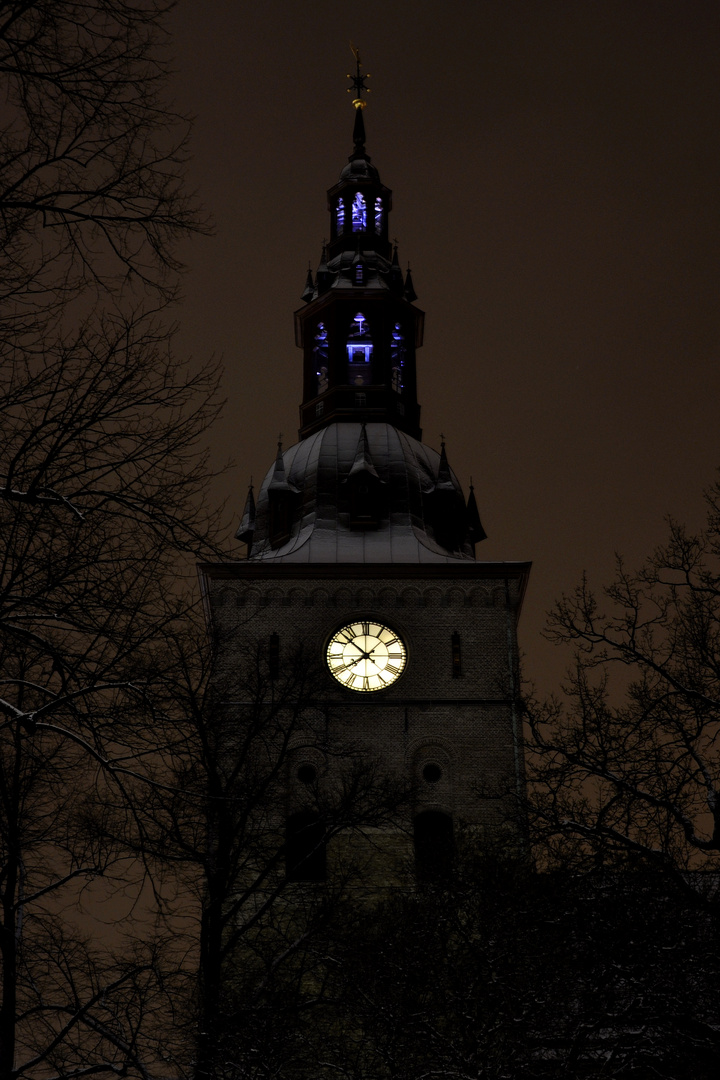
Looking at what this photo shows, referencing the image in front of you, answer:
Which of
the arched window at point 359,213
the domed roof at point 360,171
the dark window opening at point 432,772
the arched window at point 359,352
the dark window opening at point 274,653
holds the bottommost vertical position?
the dark window opening at point 432,772

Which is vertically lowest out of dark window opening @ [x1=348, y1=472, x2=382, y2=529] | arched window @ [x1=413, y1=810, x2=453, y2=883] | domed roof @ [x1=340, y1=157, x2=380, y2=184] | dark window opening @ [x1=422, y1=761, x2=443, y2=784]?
arched window @ [x1=413, y1=810, x2=453, y2=883]

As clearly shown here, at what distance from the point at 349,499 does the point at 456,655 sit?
6049 mm

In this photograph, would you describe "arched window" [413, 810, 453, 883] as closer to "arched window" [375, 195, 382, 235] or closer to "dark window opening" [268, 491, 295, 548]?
"dark window opening" [268, 491, 295, 548]

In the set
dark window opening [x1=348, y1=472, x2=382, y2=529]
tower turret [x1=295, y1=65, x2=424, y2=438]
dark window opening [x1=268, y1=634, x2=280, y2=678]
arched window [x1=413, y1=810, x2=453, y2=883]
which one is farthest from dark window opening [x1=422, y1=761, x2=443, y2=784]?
tower turret [x1=295, y1=65, x2=424, y2=438]

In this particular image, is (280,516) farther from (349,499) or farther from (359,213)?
(359,213)

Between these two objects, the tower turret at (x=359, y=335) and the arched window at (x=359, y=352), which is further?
the arched window at (x=359, y=352)

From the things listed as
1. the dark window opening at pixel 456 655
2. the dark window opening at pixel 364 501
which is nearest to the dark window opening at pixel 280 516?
the dark window opening at pixel 364 501

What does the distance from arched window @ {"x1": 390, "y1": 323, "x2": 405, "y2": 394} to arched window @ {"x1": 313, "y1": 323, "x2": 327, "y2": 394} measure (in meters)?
2.17

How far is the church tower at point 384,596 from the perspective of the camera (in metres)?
36.3

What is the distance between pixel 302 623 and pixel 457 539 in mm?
6347

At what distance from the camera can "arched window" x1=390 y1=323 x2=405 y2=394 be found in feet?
152

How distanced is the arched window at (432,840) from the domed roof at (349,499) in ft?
23.3

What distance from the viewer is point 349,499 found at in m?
41.6

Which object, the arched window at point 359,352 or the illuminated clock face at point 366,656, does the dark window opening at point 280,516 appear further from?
the arched window at point 359,352
